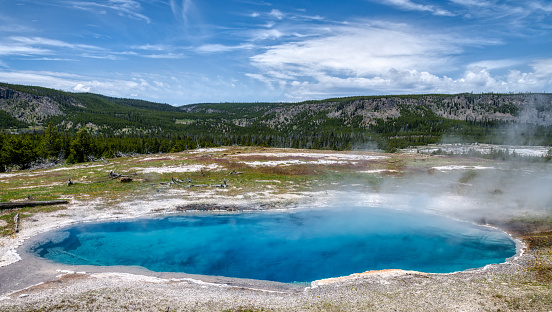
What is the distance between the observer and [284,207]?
30.7 m

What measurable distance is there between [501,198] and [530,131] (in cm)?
14128

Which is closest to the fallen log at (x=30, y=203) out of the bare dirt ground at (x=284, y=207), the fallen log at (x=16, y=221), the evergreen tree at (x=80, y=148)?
the bare dirt ground at (x=284, y=207)

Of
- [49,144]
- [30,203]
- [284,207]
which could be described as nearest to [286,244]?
[284,207]

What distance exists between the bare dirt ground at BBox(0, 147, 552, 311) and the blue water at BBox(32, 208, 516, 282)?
6.02ft

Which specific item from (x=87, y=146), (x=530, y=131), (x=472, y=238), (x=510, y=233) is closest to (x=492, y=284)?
(x=472, y=238)

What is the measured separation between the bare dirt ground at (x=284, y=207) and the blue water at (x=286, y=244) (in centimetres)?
184

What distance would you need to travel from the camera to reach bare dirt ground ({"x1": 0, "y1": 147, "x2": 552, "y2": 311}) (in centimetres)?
1271

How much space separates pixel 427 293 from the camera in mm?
13391

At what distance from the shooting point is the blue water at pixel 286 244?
18969 mm

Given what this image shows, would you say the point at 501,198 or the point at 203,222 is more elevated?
the point at 501,198

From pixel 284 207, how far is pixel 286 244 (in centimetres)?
812

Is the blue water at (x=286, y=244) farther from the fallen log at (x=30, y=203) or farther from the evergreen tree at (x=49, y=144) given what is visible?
the evergreen tree at (x=49, y=144)

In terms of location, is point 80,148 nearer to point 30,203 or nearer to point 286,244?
point 30,203

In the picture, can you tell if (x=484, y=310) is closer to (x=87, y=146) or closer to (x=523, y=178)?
(x=523, y=178)
